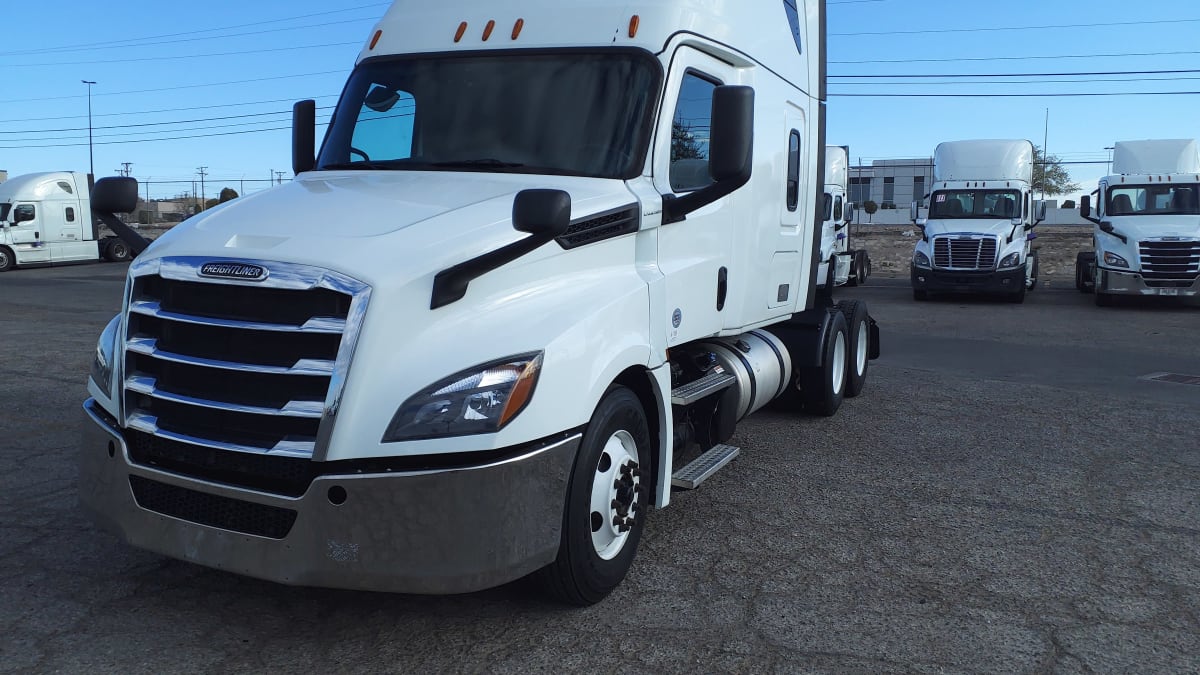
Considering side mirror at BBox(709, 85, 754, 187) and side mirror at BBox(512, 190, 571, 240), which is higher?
side mirror at BBox(709, 85, 754, 187)

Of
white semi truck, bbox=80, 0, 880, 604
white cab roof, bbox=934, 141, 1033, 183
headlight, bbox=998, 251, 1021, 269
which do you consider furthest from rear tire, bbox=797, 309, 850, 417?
white cab roof, bbox=934, 141, 1033, 183

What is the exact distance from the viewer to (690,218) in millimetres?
5090

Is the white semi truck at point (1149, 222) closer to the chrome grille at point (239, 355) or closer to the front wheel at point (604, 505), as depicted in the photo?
the front wheel at point (604, 505)

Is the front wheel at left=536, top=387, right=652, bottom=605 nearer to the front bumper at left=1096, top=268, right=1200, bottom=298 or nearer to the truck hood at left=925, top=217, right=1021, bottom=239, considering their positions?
the front bumper at left=1096, top=268, right=1200, bottom=298

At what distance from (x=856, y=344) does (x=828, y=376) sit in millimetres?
1121

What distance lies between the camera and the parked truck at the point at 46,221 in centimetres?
3074

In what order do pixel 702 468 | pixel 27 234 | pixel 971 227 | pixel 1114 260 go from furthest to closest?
pixel 27 234 < pixel 971 227 < pixel 1114 260 < pixel 702 468

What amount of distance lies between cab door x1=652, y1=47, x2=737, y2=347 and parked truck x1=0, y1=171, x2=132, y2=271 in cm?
3160

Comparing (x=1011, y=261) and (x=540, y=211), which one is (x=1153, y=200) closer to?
(x=1011, y=261)

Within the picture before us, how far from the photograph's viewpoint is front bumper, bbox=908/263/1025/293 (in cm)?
2023

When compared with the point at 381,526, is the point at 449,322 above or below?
above

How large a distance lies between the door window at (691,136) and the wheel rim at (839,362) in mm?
3572

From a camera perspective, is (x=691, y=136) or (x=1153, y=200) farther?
(x=1153, y=200)

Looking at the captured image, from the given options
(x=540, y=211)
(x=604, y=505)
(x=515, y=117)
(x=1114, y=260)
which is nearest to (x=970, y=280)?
(x=1114, y=260)
